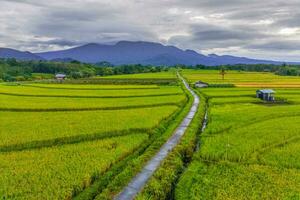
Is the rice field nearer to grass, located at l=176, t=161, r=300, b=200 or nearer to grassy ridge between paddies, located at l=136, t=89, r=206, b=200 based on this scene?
grassy ridge between paddies, located at l=136, t=89, r=206, b=200

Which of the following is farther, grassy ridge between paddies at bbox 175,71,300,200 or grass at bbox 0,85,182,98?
grass at bbox 0,85,182,98

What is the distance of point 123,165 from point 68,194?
410 centimetres

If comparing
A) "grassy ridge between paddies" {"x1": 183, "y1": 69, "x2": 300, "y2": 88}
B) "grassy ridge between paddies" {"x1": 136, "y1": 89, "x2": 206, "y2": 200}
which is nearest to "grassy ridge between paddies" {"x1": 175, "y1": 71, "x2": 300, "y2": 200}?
"grassy ridge between paddies" {"x1": 136, "y1": 89, "x2": 206, "y2": 200}

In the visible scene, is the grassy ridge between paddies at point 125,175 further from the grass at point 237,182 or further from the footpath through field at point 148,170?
the grass at point 237,182

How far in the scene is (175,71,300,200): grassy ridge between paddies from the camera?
12031 millimetres

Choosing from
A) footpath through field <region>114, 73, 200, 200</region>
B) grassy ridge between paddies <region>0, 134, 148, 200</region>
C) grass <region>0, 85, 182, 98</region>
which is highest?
grass <region>0, 85, 182, 98</region>

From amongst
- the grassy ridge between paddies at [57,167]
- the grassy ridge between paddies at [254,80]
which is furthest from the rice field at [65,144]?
the grassy ridge between paddies at [254,80]

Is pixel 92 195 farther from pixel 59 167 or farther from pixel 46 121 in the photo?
pixel 46 121

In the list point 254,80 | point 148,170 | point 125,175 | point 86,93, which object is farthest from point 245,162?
point 254,80

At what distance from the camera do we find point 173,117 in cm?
2772

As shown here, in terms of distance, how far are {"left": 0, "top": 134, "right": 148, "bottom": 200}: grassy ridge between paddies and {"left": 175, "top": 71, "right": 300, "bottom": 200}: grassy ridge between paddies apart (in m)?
3.70

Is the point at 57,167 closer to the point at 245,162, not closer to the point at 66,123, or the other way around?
the point at 245,162

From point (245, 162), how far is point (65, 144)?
9.62 metres

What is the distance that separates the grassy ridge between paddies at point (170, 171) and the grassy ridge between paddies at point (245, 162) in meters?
0.51
